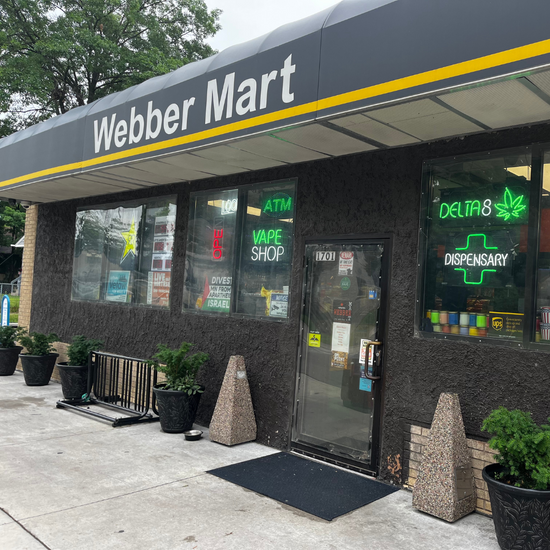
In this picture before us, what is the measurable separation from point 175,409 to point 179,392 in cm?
25

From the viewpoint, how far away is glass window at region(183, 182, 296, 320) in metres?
6.40

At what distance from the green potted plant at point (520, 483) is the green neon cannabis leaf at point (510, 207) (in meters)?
1.70

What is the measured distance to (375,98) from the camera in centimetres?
391

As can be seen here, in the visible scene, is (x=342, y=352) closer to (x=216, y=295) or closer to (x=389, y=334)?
(x=389, y=334)

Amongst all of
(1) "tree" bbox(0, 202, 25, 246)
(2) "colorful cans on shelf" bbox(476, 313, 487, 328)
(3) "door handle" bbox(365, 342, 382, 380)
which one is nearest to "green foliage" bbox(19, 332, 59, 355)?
(3) "door handle" bbox(365, 342, 382, 380)

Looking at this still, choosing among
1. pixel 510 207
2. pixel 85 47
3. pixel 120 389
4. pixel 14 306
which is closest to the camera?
pixel 510 207

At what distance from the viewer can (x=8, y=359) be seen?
10.2 metres

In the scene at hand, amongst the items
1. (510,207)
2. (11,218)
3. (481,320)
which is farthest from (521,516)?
(11,218)

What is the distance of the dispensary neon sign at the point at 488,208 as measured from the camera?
4469mm

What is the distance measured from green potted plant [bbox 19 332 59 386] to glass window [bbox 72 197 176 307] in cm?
99

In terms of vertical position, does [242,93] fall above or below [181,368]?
above

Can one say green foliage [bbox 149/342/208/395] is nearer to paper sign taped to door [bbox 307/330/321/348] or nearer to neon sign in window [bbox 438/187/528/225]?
paper sign taped to door [bbox 307/330/321/348]

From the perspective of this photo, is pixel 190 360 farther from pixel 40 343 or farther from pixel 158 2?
pixel 158 2

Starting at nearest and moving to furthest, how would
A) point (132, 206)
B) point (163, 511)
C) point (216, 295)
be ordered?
point (163, 511), point (216, 295), point (132, 206)
